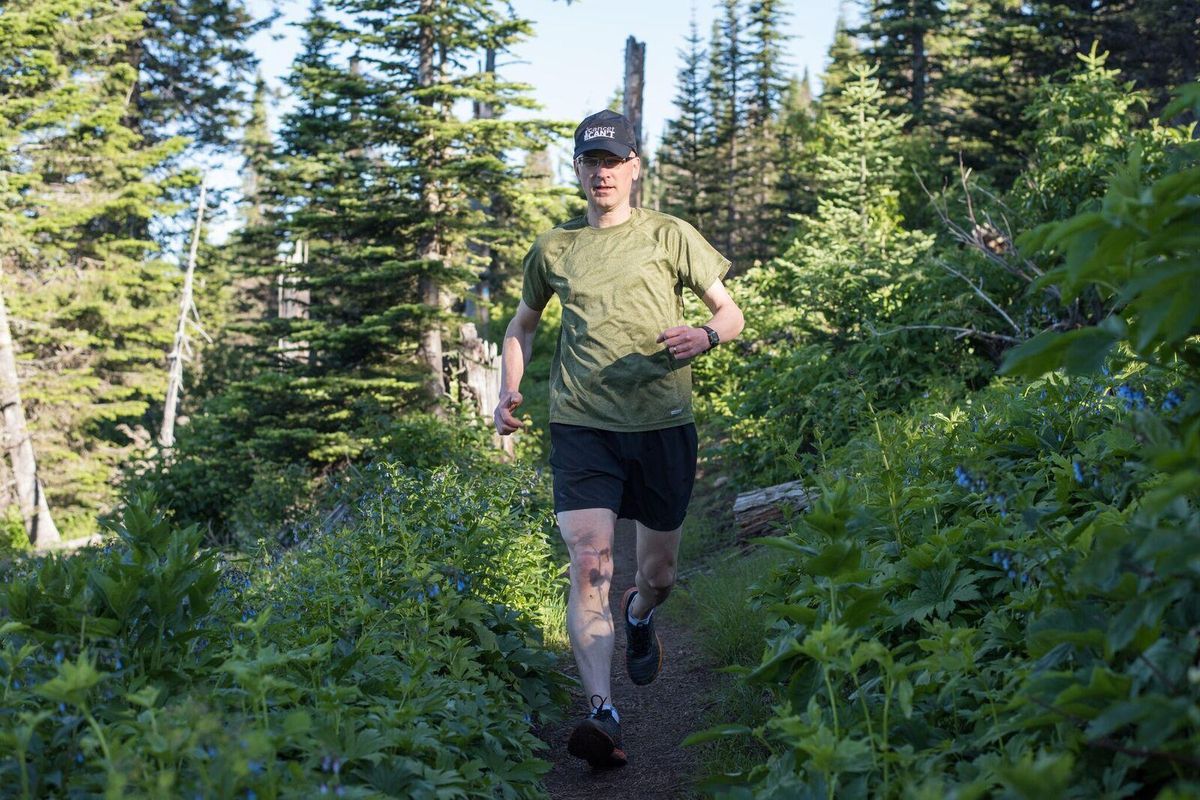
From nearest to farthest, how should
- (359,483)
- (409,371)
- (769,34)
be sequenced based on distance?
(359,483) → (409,371) → (769,34)

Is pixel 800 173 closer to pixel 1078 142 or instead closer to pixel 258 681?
pixel 1078 142

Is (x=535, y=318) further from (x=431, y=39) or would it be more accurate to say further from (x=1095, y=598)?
(x=431, y=39)

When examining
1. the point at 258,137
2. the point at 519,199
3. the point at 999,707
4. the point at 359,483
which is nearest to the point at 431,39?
the point at 519,199

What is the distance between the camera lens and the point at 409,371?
14.5 meters

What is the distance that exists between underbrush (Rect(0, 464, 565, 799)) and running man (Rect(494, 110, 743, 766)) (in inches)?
19.3

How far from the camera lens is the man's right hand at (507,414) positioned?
179 inches

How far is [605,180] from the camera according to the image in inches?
179

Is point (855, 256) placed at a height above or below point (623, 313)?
below

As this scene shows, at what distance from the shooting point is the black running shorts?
4406 mm

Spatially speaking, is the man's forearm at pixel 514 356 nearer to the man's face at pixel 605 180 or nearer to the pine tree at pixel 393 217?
the man's face at pixel 605 180

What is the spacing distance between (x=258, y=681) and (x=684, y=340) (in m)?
2.37

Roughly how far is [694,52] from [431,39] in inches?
1085

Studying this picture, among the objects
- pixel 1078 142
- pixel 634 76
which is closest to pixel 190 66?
pixel 634 76

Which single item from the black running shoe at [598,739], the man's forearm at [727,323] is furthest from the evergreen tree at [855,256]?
the black running shoe at [598,739]
